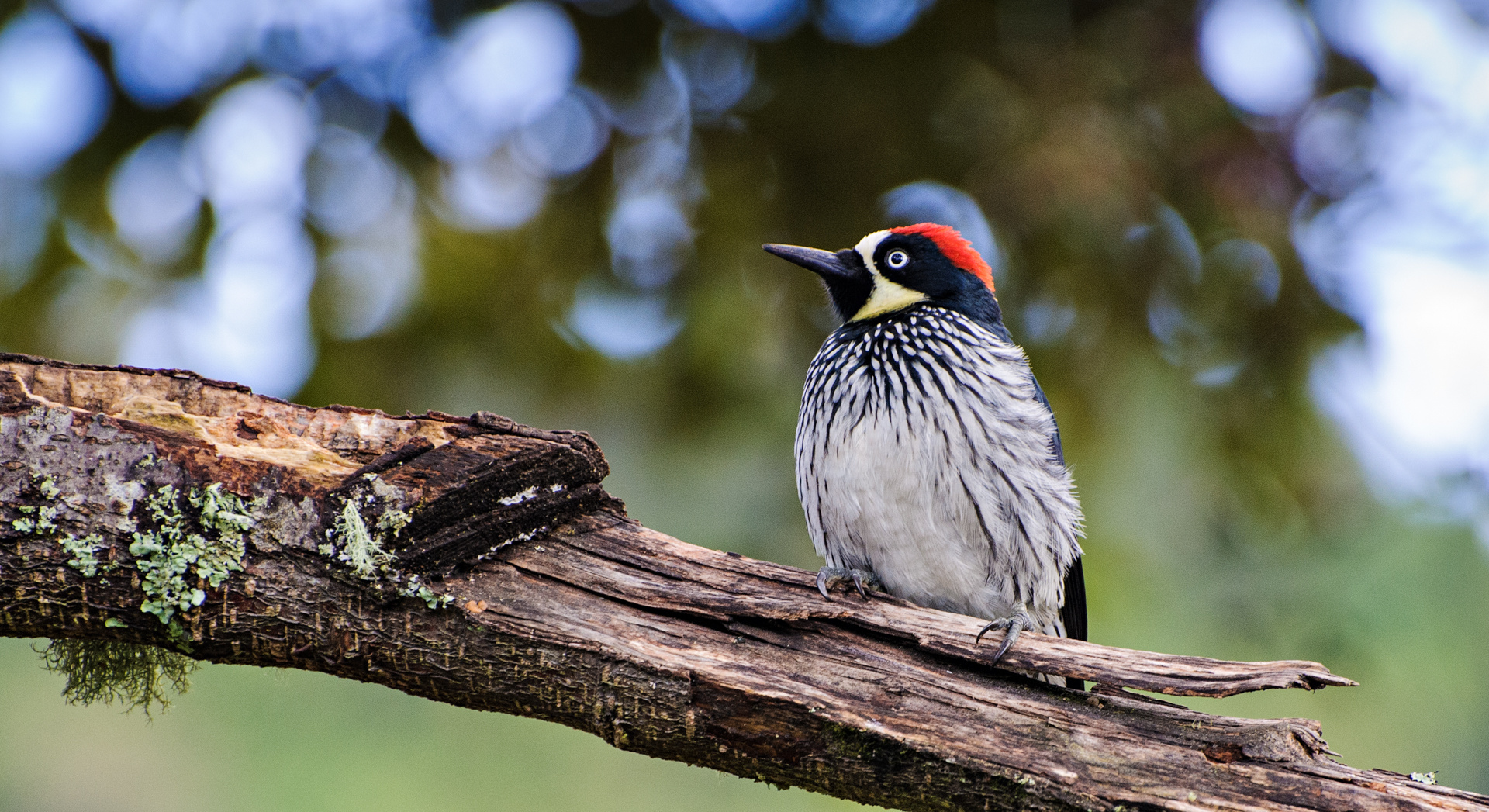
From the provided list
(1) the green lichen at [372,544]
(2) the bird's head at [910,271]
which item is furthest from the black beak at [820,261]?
(1) the green lichen at [372,544]

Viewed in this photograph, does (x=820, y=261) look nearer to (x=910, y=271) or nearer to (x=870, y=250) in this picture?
(x=870, y=250)

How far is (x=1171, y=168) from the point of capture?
5.03m

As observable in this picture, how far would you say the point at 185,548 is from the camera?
2.38 m

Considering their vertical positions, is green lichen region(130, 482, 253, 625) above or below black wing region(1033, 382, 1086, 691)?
below

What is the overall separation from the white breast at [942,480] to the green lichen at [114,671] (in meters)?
2.03

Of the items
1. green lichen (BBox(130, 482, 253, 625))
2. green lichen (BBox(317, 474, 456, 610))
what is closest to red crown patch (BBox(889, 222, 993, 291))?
green lichen (BBox(317, 474, 456, 610))

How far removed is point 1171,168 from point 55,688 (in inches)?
274

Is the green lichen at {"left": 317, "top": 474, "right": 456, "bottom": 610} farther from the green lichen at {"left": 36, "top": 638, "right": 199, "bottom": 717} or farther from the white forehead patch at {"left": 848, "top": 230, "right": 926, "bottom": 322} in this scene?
the white forehead patch at {"left": 848, "top": 230, "right": 926, "bottom": 322}

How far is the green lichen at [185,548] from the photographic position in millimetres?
2359

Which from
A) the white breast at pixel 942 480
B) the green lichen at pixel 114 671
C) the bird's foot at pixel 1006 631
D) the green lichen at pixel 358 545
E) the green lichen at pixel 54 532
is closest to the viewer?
the green lichen at pixel 54 532

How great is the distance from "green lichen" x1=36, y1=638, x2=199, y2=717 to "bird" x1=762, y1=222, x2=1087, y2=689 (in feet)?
6.69

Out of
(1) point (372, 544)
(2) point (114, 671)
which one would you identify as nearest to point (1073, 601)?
(1) point (372, 544)

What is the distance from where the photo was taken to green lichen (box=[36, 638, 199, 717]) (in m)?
2.89

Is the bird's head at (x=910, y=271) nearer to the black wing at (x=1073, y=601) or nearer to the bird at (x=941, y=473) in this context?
the bird at (x=941, y=473)
